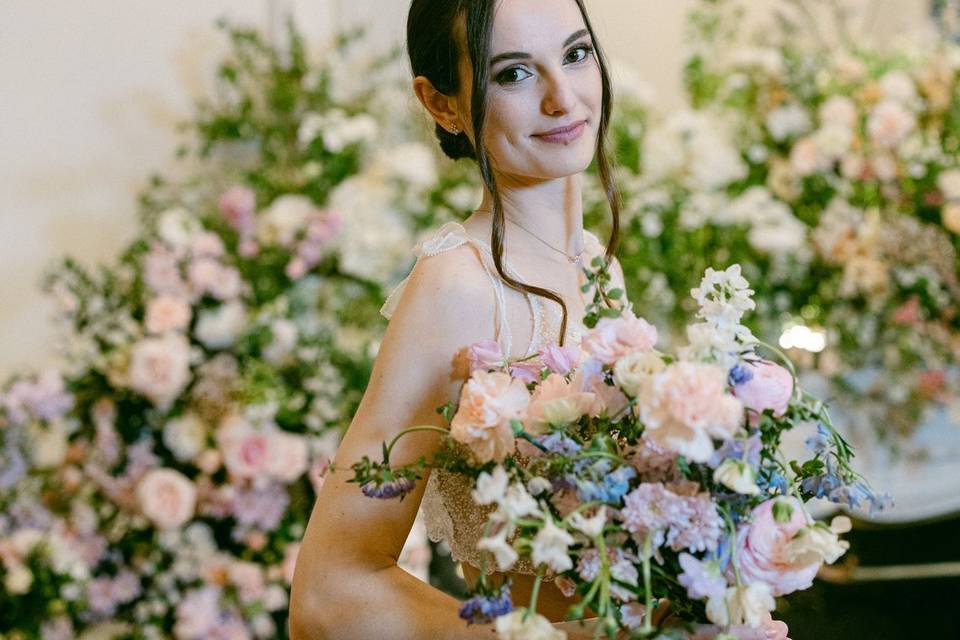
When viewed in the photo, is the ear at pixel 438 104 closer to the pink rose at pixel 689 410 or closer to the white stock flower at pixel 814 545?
the pink rose at pixel 689 410

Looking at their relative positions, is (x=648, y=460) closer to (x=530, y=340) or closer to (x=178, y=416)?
(x=530, y=340)

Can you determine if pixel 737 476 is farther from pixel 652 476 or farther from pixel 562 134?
pixel 562 134

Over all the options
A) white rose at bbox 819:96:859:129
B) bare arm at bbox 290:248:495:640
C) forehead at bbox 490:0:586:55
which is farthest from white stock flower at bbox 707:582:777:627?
white rose at bbox 819:96:859:129

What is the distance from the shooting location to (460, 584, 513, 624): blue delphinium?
977mm

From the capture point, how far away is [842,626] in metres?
3.40

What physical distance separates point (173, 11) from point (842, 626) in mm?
2946

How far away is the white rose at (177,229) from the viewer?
2918mm

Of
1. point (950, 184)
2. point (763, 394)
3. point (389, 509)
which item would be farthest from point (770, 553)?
point (950, 184)

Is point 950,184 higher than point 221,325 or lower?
higher

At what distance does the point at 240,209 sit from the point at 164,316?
16.6 inches

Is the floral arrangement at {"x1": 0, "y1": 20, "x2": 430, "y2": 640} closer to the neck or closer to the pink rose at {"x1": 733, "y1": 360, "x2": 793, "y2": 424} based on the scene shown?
the neck

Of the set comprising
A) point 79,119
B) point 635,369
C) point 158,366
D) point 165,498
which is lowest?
point 165,498

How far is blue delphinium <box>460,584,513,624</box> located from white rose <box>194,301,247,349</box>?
2.03m

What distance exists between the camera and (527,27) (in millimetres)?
1413
